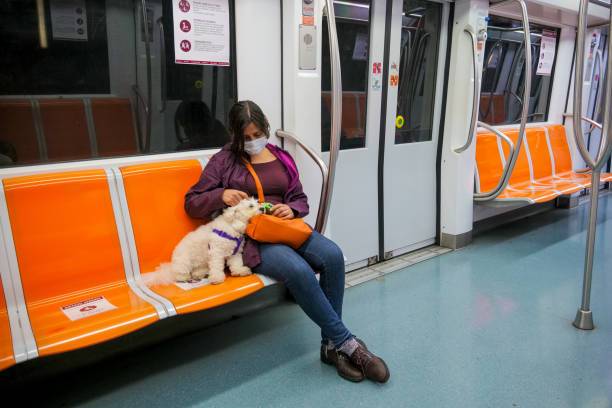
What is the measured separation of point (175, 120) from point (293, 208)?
868 millimetres

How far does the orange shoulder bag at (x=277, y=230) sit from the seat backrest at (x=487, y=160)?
2.73 metres

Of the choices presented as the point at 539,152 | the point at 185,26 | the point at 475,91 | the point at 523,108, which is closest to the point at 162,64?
the point at 185,26

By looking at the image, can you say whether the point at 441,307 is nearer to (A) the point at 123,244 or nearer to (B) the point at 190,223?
(B) the point at 190,223

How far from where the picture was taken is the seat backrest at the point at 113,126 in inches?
95.7

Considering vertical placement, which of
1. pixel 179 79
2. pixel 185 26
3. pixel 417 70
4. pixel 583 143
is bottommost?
pixel 583 143

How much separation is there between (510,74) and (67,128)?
5129 mm

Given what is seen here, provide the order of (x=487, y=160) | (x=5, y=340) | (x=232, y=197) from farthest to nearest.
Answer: (x=487, y=160), (x=232, y=197), (x=5, y=340)

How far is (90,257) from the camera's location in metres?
2.19

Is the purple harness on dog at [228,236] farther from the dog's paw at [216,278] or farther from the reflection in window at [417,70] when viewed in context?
the reflection in window at [417,70]

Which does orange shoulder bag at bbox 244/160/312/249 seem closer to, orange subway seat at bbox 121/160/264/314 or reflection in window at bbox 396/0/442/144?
orange subway seat at bbox 121/160/264/314

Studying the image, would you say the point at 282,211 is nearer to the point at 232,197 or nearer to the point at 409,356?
the point at 232,197

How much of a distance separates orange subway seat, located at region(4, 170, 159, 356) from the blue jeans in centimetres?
63

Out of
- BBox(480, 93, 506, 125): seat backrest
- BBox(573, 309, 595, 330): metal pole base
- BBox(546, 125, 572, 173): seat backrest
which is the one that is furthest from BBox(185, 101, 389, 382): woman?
BBox(546, 125, 572, 173): seat backrest

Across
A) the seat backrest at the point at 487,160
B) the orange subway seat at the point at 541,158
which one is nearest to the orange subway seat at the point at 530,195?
the seat backrest at the point at 487,160
